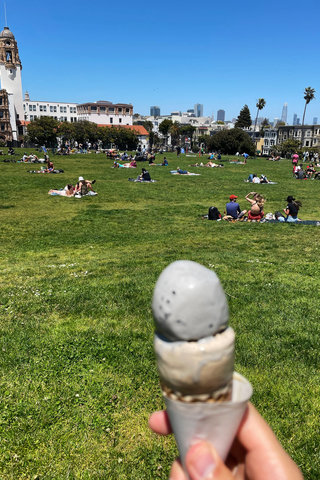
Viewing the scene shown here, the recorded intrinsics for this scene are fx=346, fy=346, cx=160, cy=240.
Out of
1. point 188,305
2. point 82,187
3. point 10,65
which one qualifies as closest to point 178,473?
point 188,305

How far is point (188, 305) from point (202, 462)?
0.84m

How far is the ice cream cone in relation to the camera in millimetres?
1888

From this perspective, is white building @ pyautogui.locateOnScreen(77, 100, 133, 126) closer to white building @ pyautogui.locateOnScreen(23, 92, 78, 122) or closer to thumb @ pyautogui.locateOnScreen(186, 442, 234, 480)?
white building @ pyautogui.locateOnScreen(23, 92, 78, 122)

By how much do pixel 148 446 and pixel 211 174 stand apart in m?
33.4

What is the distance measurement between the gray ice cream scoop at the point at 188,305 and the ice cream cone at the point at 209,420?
1.27 feet

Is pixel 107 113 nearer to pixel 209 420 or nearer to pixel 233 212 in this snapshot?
pixel 233 212

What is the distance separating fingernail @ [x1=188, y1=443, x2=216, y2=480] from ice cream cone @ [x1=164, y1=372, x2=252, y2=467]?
0.17 feet

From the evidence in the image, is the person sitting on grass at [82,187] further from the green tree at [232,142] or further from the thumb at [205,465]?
the green tree at [232,142]

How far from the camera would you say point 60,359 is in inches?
207

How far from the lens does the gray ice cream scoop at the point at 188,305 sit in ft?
6.04

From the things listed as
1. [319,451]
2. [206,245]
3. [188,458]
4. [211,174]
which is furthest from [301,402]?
[211,174]

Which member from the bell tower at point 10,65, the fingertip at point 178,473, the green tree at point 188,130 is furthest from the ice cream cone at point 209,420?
the green tree at point 188,130

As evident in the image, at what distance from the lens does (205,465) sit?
1834mm

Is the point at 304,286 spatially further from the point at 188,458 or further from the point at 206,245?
the point at 188,458
